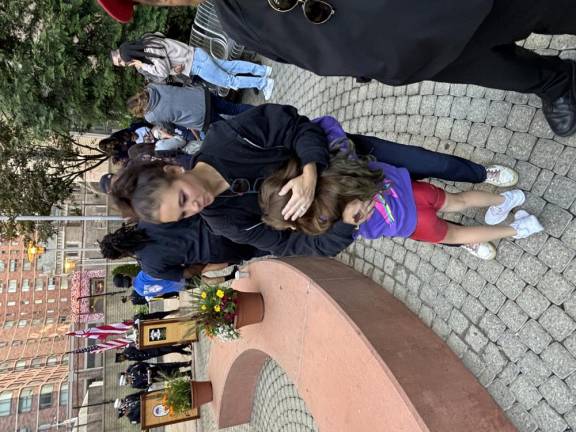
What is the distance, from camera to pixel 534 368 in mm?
3316

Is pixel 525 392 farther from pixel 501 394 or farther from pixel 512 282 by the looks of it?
pixel 512 282

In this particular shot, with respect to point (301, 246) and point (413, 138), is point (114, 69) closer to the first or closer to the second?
point (413, 138)

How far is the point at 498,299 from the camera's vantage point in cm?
370

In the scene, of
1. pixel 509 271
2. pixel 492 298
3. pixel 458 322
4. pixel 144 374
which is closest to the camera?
pixel 509 271

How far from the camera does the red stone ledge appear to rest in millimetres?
3387

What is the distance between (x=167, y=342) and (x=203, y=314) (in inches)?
72.9

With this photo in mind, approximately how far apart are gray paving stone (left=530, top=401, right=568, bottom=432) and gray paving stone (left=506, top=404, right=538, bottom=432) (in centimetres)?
5

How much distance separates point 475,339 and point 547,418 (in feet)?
2.66

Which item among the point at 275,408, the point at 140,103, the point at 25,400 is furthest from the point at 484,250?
the point at 25,400

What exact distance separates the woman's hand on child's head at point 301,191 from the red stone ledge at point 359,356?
172cm

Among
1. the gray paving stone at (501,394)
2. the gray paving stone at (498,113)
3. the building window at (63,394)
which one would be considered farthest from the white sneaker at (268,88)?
the building window at (63,394)

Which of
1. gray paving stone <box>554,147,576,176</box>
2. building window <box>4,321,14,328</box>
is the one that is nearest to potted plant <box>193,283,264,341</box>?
gray paving stone <box>554,147,576,176</box>

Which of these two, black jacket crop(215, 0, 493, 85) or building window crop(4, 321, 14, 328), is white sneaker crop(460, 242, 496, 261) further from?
building window crop(4, 321, 14, 328)

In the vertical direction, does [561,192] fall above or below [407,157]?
below
